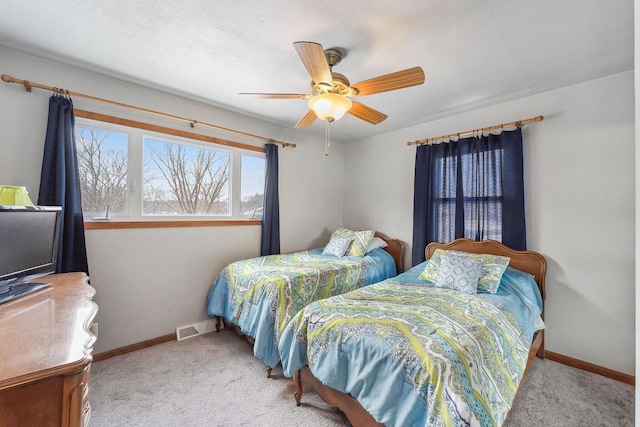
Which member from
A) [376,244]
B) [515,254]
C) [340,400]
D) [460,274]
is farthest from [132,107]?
[515,254]

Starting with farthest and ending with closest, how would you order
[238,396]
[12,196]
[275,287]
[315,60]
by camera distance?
[275,287]
[238,396]
[12,196]
[315,60]

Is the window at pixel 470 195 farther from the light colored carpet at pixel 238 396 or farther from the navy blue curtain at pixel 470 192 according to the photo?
the light colored carpet at pixel 238 396

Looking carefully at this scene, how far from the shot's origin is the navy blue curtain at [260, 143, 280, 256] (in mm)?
3365

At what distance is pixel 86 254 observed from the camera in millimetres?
2197

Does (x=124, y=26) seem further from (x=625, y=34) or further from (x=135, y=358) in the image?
(x=625, y=34)

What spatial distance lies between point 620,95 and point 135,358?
4717 mm

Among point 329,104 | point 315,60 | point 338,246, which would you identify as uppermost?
point 315,60

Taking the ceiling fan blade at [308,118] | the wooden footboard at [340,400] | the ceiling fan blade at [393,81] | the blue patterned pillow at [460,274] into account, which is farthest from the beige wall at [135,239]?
the blue patterned pillow at [460,274]

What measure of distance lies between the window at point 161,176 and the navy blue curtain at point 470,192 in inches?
82.7

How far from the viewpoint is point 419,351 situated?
1.28m

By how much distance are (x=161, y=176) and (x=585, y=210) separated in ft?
13.2

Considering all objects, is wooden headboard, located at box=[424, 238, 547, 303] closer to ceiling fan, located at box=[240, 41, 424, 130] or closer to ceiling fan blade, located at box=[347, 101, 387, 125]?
ceiling fan blade, located at box=[347, 101, 387, 125]

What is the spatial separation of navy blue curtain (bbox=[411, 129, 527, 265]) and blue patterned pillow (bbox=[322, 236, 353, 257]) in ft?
2.79

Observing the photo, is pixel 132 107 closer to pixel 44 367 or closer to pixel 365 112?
pixel 365 112
